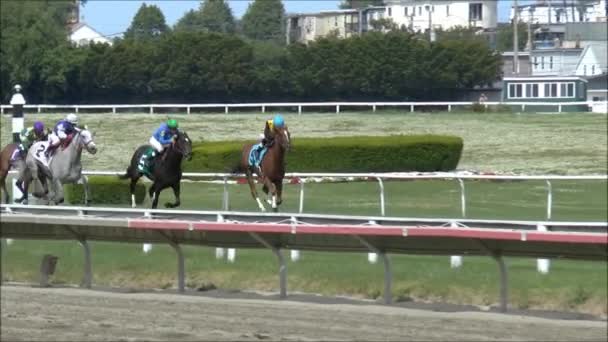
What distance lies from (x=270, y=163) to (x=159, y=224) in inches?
165

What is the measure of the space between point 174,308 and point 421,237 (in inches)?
71.6

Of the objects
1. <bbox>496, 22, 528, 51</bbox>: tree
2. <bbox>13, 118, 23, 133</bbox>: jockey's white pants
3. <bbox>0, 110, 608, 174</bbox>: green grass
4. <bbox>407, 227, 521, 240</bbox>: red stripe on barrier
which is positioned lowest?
<bbox>0, 110, 608, 174</bbox>: green grass

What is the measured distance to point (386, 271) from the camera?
9617mm

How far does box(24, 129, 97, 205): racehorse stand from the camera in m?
14.3

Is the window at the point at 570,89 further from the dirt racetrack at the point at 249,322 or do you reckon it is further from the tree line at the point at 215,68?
the dirt racetrack at the point at 249,322

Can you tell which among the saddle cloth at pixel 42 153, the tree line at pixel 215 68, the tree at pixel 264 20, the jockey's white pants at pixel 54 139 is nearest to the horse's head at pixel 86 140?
the jockey's white pants at pixel 54 139

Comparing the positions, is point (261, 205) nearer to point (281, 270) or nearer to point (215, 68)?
point (281, 270)

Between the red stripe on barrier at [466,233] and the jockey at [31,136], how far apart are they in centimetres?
670

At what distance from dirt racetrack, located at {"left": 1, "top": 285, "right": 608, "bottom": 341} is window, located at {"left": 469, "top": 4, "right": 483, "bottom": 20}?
74.1 metres

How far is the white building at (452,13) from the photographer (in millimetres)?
81938

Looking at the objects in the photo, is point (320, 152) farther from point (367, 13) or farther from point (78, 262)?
point (367, 13)

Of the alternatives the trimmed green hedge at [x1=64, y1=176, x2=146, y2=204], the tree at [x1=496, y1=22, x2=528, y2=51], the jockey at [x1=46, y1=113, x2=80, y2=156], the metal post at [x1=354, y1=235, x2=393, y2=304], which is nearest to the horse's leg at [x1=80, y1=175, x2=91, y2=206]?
the trimmed green hedge at [x1=64, y1=176, x2=146, y2=204]

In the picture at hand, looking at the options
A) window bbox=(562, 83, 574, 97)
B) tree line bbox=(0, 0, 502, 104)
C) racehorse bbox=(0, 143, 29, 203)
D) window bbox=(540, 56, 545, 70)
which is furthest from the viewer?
window bbox=(540, 56, 545, 70)

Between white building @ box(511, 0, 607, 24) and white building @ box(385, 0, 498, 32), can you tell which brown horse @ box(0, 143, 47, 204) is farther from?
white building @ box(385, 0, 498, 32)
